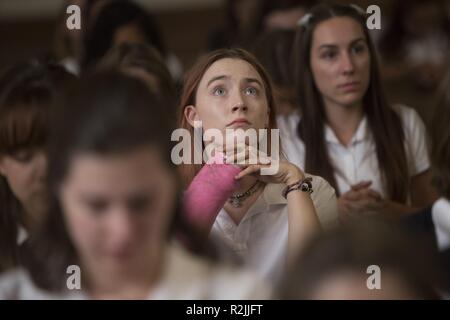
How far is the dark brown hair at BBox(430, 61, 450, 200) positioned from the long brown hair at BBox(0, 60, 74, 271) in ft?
1.23

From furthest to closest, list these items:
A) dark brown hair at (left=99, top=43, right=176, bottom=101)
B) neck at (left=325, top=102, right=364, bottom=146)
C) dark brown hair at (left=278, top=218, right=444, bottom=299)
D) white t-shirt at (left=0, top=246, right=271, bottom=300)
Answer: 1. neck at (left=325, top=102, right=364, bottom=146)
2. dark brown hair at (left=99, top=43, right=176, bottom=101)
3. white t-shirt at (left=0, top=246, right=271, bottom=300)
4. dark brown hair at (left=278, top=218, right=444, bottom=299)

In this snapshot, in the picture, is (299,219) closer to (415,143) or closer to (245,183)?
(245,183)

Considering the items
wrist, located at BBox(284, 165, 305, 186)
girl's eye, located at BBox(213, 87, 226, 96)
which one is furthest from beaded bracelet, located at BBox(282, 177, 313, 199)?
girl's eye, located at BBox(213, 87, 226, 96)

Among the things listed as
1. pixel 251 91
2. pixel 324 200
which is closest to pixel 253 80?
pixel 251 91

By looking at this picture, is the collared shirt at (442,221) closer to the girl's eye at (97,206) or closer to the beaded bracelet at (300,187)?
the beaded bracelet at (300,187)

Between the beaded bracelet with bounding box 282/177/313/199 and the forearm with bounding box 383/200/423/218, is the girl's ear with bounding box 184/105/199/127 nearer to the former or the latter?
the beaded bracelet with bounding box 282/177/313/199

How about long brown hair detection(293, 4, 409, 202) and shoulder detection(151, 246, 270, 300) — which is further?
long brown hair detection(293, 4, 409, 202)

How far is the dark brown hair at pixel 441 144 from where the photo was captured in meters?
0.82

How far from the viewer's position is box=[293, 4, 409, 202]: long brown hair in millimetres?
846

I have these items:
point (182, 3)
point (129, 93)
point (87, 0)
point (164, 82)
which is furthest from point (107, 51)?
point (182, 3)

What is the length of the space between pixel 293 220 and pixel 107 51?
0.38 meters

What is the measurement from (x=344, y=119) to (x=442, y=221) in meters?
0.15

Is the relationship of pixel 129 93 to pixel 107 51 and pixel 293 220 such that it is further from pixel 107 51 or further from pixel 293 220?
pixel 107 51

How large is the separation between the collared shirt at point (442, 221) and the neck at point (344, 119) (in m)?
0.12
